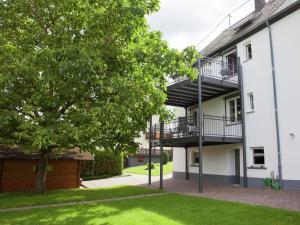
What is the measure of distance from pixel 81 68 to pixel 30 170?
972cm

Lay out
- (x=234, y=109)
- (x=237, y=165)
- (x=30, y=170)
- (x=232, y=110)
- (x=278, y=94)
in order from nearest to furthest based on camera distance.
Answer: (x=278, y=94) → (x=30, y=170) → (x=237, y=165) → (x=234, y=109) → (x=232, y=110)

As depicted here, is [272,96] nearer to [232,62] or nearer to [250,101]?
[250,101]

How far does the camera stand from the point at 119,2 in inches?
399

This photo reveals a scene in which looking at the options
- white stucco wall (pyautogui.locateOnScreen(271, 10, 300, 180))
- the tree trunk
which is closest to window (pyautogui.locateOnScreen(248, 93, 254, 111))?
white stucco wall (pyautogui.locateOnScreen(271, 10, 300, 180))

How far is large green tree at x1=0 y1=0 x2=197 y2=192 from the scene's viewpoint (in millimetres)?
9633

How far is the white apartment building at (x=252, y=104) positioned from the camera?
13367mm

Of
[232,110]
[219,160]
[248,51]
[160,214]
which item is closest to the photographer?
[160,214]

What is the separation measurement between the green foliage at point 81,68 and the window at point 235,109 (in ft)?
18.2

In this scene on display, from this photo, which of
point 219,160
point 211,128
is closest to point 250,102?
point 211,128

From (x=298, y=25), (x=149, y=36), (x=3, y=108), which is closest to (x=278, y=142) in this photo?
(x=298, y=25)

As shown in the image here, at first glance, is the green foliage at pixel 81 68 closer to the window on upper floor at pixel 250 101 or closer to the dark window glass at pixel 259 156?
the window on upper floor at pixel 250 101

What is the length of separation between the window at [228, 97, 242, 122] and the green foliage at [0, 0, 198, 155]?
5.56m

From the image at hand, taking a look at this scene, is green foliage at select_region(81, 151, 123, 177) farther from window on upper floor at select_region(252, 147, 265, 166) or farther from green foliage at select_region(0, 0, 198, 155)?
window on upper floor at select_region(252, 147, 265, 166)

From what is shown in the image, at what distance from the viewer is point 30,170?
1614cm
